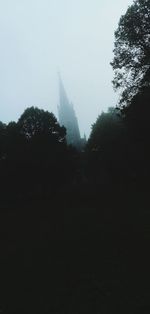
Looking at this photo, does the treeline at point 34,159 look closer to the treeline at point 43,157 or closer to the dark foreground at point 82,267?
the treeline at point 43,157

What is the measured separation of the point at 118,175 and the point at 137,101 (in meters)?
29.5

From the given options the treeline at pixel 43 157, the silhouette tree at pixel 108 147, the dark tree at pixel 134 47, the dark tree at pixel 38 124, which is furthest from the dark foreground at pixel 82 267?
the dark tree at pixel 38 124

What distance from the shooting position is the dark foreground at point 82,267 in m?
11.4

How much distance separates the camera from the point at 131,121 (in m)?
39.2

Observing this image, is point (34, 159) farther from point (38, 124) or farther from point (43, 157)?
point (38, 124)

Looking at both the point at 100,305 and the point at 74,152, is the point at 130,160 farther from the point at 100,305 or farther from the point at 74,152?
the point at 100,305

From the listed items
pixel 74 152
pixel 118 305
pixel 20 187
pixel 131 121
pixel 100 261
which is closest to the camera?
pixel 118 305

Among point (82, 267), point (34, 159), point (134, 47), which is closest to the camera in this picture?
point (82, 267)

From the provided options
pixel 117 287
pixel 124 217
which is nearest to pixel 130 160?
pixel 124 217

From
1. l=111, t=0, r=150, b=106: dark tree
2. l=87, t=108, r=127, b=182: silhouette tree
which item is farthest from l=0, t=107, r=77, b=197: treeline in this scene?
l=111, t=0, r=150, b=106: dark tree

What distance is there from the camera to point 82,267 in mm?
14672

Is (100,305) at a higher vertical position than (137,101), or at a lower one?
lower

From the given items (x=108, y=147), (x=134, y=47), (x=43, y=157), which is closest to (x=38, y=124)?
(x=43, y=157)

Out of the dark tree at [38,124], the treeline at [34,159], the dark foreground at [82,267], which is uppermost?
the dark tree at [38,124]
